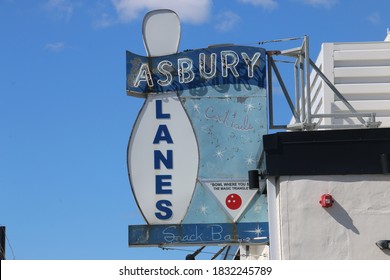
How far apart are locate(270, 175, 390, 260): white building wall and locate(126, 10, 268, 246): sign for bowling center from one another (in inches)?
65.5

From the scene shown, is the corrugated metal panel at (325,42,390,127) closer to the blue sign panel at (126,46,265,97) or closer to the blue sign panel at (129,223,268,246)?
the blue sign panel at (126,46,265,97)

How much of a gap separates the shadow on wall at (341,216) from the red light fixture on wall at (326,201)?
0.30 feet

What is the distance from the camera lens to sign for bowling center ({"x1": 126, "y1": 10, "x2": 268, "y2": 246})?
16562mm

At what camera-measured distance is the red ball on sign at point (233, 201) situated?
16719 millimetres

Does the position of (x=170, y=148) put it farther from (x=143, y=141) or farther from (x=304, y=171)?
(x=304, y=171)

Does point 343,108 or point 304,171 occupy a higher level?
point 343,108

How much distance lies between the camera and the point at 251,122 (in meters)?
16.9

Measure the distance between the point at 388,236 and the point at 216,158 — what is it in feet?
11.6

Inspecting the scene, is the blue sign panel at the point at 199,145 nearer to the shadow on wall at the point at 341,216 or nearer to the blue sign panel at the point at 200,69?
the blue sign panel at the point at 200,69
